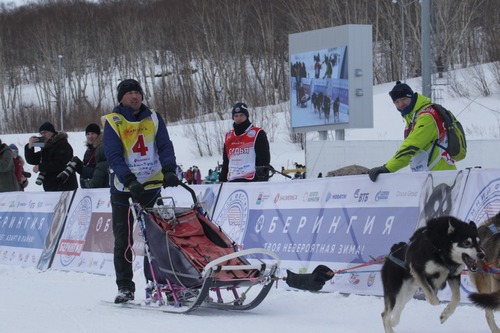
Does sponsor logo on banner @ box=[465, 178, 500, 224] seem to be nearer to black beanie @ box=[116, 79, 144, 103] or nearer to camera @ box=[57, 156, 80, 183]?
black beanie @ box=[116, 79, 144, 103]

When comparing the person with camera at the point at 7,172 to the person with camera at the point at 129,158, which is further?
the person with camera at the point at 7,172

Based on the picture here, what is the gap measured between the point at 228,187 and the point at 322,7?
43.7 metres

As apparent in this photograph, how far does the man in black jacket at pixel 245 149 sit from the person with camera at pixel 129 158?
1870 mm

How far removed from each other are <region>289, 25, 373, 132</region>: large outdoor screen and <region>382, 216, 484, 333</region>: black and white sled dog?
1836cm

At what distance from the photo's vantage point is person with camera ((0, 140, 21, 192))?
12.4m

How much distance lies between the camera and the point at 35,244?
37.2 feet

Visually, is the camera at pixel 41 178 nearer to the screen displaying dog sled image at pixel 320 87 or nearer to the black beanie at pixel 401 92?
the black beanie at pixel 401 92

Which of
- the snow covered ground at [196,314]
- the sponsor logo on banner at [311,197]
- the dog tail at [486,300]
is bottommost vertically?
the snow covered ground at [196,314]

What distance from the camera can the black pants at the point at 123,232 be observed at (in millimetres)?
7441

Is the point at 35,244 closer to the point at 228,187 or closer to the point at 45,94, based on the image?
the point at 228,187

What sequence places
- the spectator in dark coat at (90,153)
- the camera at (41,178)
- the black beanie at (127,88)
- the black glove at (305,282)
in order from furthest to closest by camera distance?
1. the camera at (41,178)
2. the spectator in dark coat at (90,153)
3. the black beanie at (127,88)
4. the black glove at (305,282)

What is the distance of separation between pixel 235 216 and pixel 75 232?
2746 millimetres

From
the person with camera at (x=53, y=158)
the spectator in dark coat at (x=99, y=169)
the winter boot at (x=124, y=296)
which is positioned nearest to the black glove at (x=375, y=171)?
the winter boot at (x=124, y=296)

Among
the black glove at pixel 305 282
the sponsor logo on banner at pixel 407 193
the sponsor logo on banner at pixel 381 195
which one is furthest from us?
the sponsor logo on banner at pixel 381 195
